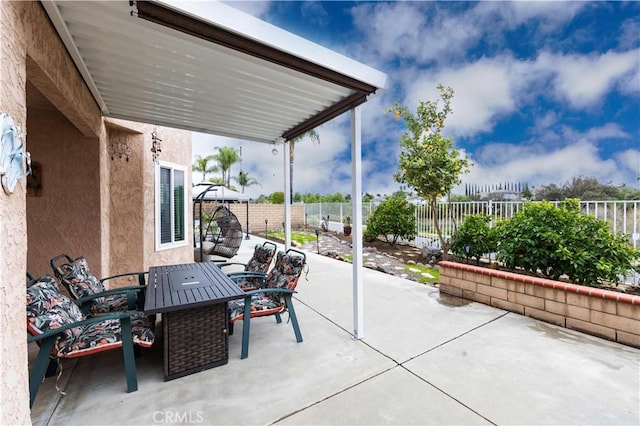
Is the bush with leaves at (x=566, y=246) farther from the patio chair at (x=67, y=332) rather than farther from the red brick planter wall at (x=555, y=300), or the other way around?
the patio chair at (x=67, y=332)

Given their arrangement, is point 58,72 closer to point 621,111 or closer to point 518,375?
point 518,375

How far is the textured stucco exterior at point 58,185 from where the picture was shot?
1.51m

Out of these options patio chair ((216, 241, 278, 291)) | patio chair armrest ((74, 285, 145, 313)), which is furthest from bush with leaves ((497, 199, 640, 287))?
patio chair armrest ((74, 285, 145, 313))

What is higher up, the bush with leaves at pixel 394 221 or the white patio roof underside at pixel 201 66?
the white patio roof underside at pixel 201 66

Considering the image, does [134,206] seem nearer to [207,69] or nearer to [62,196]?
[62,196]

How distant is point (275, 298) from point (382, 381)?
144 cm

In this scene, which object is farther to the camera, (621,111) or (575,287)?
(621,111)

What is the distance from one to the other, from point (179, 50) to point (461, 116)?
21.7 metres

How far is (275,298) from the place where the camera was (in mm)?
3252

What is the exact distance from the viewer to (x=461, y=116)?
20.0 meters

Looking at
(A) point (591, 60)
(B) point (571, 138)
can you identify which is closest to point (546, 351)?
(A) point (591, 60)

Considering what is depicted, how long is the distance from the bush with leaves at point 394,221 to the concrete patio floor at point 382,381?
5640 millimetres

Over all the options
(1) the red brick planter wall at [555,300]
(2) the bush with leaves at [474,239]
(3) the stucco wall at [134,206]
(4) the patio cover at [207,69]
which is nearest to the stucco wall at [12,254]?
(4) the patio cover at [207,69]

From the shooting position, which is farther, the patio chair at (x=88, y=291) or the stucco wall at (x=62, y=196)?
the stucco wall at (x=62, y=196)
